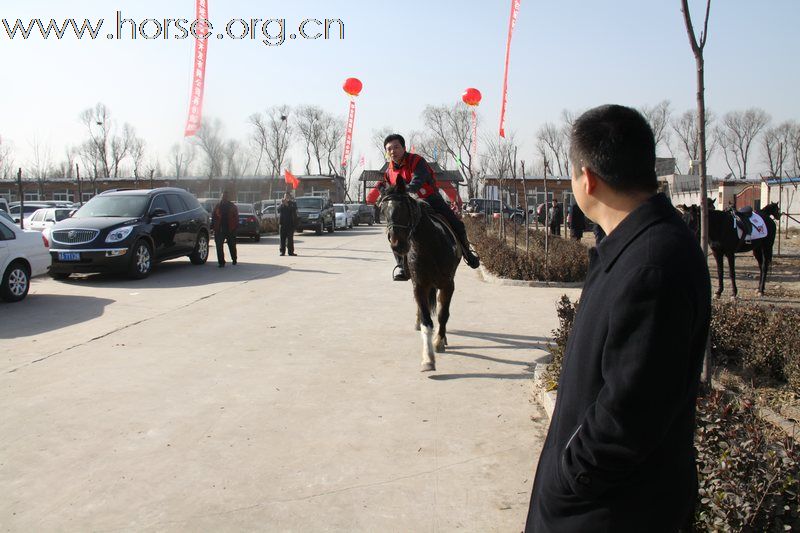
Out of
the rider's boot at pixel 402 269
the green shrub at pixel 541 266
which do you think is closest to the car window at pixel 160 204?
the green shrub at pixel 541 266

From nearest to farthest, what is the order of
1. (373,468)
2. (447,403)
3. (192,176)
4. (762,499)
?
1. (762,499)
2. (373,468)
3. (447,403)
4. (192,176)

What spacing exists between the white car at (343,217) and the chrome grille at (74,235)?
1089 inches

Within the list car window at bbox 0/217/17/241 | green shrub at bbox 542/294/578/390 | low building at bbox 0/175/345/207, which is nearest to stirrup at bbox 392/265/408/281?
green shrub at bbox 542/294/578/390

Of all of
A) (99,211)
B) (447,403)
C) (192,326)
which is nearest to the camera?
(447,403)

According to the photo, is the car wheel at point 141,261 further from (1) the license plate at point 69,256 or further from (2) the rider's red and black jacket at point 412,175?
(2) the rider's red and black jacket at point 412,175

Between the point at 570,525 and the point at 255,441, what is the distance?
348 centimetres

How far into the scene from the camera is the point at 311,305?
35.8 feet

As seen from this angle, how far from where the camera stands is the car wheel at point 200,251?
56.4 feet

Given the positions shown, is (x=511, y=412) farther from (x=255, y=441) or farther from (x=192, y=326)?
(x=192, y=326)

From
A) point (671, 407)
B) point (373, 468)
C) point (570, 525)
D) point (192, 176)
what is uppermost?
point (192, 176)

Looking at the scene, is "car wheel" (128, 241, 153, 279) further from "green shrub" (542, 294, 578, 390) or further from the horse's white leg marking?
"green shrub" (542, 294, 578, 390)

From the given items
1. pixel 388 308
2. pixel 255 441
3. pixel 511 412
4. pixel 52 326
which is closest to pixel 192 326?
pixel 52 326

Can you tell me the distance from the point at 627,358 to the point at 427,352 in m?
5.22

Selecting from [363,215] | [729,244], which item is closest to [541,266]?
[729,244]
